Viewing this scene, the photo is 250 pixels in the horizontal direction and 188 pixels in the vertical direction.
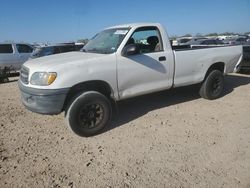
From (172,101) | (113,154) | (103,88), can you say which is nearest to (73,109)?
(103,88)

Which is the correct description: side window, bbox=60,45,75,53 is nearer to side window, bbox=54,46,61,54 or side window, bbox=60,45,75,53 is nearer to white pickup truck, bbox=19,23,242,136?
side window, bbox=54,46,61,54

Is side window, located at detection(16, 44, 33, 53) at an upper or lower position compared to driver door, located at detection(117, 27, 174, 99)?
lower

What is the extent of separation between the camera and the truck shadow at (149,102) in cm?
553

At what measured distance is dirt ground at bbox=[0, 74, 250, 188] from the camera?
3309mm

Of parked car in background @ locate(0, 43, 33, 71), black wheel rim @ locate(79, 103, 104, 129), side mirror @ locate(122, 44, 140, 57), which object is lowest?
parked car in background @ locate(0, 43, 33, 71)

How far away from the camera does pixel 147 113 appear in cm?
576

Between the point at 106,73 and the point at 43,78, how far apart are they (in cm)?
108

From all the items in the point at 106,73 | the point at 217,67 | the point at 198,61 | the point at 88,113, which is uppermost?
the point at 106,73

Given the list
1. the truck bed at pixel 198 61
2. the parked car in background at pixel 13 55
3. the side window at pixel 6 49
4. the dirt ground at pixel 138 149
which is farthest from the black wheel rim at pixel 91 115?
the side window at pixel 6 49

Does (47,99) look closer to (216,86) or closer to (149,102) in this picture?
(149,102)

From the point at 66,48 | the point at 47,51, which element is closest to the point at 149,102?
the point at 47,51

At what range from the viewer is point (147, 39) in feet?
19.3

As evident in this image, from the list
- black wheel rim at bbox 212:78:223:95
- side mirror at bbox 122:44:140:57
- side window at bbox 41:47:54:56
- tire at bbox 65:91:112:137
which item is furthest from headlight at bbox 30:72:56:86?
side window at bbox 41:47:54:56

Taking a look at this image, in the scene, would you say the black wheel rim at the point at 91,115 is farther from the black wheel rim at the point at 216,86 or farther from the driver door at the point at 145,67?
the black wheel rim at the point at 216,86
